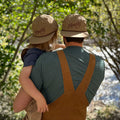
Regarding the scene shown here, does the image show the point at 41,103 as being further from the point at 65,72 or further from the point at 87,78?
the point at 87,78

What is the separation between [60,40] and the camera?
5703 mm

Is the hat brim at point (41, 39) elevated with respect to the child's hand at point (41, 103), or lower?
elevated

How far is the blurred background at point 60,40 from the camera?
140 inches

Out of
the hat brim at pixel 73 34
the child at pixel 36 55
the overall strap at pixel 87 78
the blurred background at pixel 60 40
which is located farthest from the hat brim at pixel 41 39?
the blurred background at pixel 60 40

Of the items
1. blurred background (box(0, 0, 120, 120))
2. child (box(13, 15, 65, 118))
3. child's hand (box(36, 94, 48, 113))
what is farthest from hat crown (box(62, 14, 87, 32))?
blurred background (box(0, 0, 120, 120))

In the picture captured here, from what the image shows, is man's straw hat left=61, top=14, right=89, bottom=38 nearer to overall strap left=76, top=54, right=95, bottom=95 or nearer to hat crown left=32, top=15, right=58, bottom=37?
hat crown left=32, top=15, right=58, bottom=37

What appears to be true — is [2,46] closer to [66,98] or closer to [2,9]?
[2,9]

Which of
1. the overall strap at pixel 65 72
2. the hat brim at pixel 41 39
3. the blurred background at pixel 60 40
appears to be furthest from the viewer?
the blurred background at pixel 60 40

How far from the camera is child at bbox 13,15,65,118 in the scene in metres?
1.59

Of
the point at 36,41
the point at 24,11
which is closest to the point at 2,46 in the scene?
the point at 24,11

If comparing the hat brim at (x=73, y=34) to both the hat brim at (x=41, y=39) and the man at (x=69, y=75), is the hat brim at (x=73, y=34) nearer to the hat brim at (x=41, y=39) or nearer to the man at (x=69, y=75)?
the man at (x=69, y=75)

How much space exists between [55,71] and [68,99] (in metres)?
0.26

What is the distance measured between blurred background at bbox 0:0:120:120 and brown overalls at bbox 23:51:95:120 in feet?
2.35

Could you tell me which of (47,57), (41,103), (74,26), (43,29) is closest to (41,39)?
(43,29)
